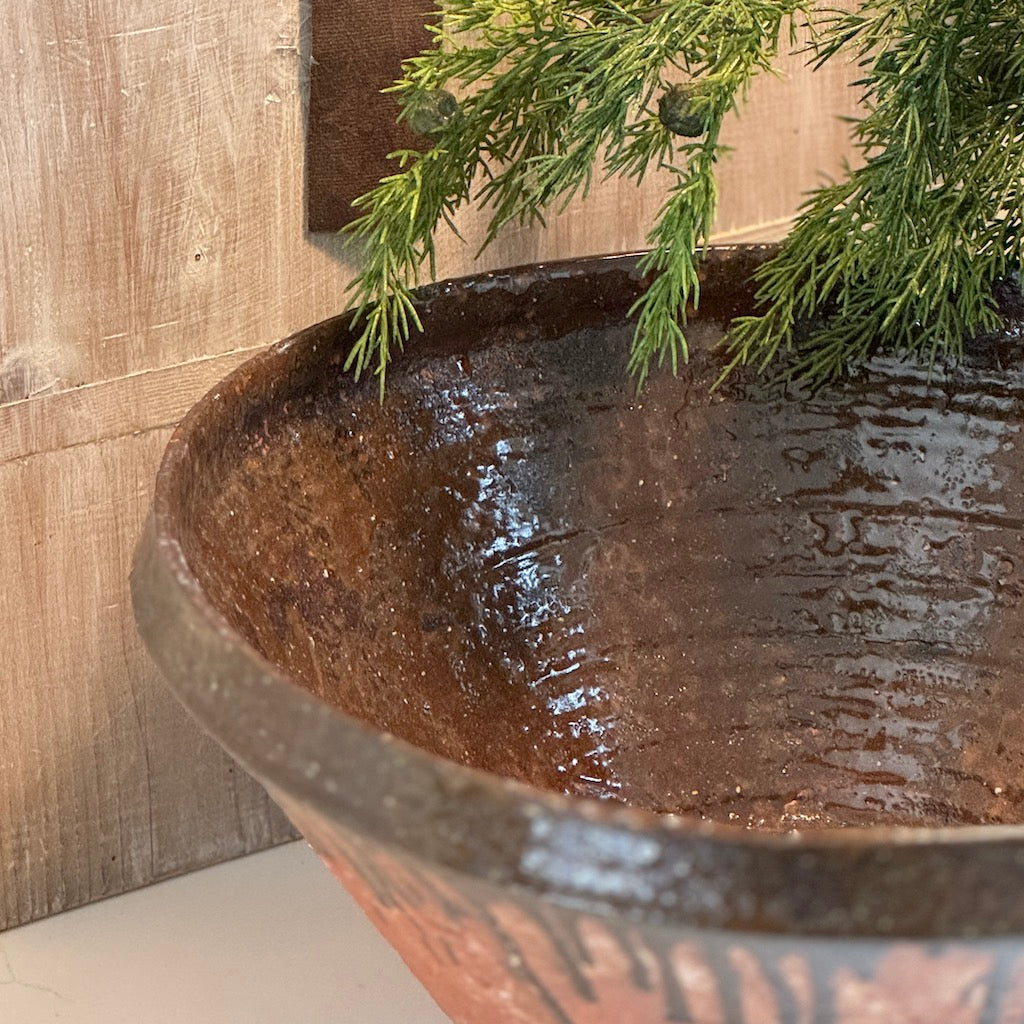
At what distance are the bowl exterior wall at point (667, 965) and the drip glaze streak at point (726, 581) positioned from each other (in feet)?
1.09

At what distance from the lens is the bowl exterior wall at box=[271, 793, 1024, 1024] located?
0.34 m

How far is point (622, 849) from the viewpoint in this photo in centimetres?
33

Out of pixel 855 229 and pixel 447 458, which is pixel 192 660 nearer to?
pixel 447 458

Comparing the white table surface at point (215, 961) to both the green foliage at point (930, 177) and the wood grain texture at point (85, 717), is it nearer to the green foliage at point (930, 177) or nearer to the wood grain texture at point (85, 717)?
the wood grain texture at point (85, 717)

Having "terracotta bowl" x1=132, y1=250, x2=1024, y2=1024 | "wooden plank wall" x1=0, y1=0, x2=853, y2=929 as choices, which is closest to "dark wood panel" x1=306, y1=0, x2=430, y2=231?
"wooden plank wall" x1=0, y1=0, x2=853, y2=929

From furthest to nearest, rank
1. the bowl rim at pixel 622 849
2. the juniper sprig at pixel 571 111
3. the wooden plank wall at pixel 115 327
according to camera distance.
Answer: the wooden plank wall at pixel 115 327 → the juniper sprig at pixel 571 111 → the bowl rim at pixel 622 849

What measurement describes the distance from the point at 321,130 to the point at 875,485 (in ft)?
1.29

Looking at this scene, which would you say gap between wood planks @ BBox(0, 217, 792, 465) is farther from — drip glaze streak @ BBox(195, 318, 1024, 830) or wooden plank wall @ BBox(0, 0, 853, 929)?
drip glaze streak @ BBox(195, 318, 1024, 830)

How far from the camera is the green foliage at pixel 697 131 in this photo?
0.62 m

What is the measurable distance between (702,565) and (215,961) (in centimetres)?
39

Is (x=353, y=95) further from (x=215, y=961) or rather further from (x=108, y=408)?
(x=215, y=961)

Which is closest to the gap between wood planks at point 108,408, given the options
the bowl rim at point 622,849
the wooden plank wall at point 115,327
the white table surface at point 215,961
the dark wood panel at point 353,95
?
the wooden plank wall at point 115,327

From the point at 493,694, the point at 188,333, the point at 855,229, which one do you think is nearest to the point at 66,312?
the point at 188,333

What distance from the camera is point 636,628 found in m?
0.81
